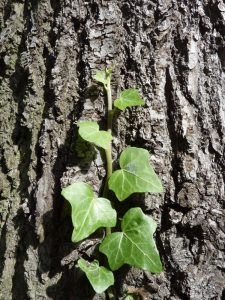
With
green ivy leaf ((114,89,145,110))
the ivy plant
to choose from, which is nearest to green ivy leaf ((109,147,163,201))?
the ivy plant

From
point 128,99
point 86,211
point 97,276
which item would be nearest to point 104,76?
point 128,99

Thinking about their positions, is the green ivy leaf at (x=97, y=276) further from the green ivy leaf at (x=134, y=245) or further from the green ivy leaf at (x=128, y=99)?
the green ivy leaf at (x=128, y=99)

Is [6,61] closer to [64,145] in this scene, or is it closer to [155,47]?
[64,145]

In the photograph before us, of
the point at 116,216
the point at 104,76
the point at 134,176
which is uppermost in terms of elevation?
the point at 104,76

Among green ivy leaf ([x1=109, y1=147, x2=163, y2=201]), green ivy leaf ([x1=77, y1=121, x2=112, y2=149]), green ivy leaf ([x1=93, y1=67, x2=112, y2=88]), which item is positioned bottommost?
green ivy leaf ([x1=109, y1=147, x2=163, y2=201])

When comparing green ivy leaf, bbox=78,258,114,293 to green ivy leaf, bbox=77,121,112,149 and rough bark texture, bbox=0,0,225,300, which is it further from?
green ivy leaf, bbox=77,121,112,149

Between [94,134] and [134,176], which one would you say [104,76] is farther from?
[134,176]
